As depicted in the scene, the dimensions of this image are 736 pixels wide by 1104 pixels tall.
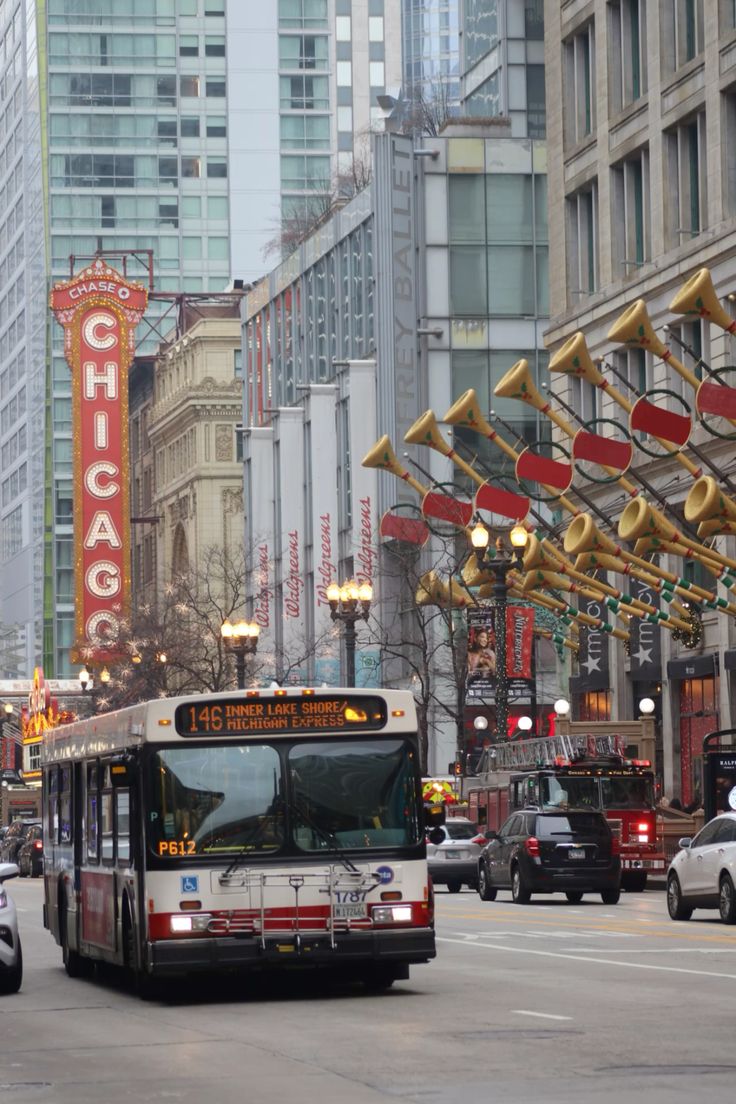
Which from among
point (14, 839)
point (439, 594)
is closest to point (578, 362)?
point (439, 594)

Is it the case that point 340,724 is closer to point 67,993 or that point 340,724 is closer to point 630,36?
point 67,993

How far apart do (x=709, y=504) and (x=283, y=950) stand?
77.5 ft

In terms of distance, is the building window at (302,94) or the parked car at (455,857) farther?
the building window at (302,94)

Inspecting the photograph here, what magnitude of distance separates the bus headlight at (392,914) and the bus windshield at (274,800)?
0.53m

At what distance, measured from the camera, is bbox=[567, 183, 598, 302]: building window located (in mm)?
67500

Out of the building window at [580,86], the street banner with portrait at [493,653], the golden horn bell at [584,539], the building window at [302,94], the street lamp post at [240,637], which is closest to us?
the golden horn bell at [584,539]

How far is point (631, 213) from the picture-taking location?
211ft

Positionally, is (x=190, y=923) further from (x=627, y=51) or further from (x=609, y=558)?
(x=627, y=51)

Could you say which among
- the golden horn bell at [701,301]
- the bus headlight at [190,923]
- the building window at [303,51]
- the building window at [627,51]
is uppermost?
the building window at [303,51]

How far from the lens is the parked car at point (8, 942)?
20.7 metres

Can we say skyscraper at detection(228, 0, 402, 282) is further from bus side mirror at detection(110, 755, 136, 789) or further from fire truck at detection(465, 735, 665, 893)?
bus side mirror at detection(110, 755, 136, 789)

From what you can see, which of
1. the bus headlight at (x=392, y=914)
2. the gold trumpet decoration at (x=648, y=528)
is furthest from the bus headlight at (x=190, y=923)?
the gold trumpet decoration at (x=648, y=528)

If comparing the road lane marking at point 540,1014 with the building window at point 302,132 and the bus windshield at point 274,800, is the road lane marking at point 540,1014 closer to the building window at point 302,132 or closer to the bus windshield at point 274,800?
the bus windshield at point 274,800

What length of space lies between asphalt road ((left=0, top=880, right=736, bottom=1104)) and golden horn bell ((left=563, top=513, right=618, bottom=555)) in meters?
21.5
